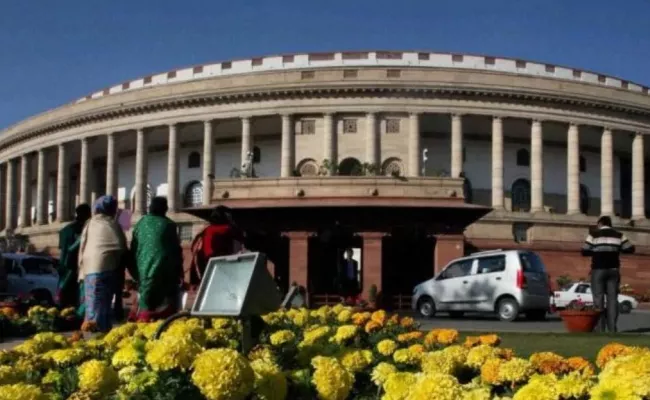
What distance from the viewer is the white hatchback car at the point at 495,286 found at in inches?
831

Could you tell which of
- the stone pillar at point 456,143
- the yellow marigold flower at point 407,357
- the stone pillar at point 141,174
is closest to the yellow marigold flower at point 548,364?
the yellow marigold flower at point 407,357

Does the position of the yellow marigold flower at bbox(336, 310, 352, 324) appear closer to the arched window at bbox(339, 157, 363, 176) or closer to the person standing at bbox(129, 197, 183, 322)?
the person standing at bbox(129, 197, 183, 322)

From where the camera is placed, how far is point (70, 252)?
40.2ft

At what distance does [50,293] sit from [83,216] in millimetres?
15419

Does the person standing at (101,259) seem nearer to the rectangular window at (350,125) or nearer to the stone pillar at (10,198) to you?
the rectangular window at (350,125)

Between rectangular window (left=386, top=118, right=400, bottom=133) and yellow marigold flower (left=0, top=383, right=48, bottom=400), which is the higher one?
rectangular window (left=386, top=118, right=400, bottom=133)

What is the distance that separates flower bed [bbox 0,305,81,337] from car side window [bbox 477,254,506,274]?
1160 cm

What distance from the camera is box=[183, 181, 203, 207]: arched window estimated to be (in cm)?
6425

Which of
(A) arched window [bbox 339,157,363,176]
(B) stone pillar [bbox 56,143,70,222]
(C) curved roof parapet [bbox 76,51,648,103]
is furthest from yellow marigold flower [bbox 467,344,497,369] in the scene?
(B) stone pillar [bbox 56,143,70,222]

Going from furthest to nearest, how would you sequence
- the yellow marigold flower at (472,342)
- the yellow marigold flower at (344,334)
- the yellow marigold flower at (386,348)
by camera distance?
the yellow marigold flower at (344,334)
the yellow marigold flower at (472,342)
the yellow marigold flower at (386,348)

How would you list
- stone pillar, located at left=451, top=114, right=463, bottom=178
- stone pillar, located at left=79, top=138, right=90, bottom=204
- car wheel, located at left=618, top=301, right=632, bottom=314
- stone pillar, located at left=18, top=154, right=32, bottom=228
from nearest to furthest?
car wheel, located at left=618, top=301, right=632, bottom=314
stone pillar, located at left=451, top=114, right=463, bottom=178
stone pillar, located at left=79, top=138, right=90, bottom=204
stone pillar, located at left=18, top=154, right=32, bottom=228

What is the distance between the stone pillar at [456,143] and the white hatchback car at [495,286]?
32.9m

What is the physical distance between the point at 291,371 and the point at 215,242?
5423mm

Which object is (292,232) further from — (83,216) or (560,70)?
(560,70)
